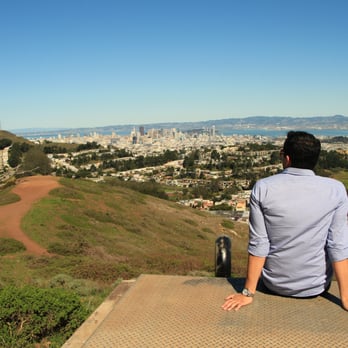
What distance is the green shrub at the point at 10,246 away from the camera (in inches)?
447

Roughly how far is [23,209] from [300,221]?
1604 cm

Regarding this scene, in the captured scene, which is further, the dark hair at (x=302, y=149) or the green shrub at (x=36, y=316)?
the green shrub at (x=36, y=316)

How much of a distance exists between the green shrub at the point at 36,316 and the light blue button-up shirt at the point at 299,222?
2.84m

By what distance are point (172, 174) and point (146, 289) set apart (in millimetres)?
87445

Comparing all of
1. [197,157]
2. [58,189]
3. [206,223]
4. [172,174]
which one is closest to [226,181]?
[172,174]

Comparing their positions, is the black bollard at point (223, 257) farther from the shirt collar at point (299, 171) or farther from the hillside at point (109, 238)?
the hillside at point (109, 238)

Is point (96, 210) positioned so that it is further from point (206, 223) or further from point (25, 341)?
point (25, 341)

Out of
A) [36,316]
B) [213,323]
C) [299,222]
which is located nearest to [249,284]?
[213,323]

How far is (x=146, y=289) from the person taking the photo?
11.5 ft

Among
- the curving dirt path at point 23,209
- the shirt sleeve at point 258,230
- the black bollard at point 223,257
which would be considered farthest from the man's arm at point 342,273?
the curving dirt path at point 23,209

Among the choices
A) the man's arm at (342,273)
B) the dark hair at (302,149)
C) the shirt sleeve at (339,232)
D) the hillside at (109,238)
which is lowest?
the hillside at (109,238)

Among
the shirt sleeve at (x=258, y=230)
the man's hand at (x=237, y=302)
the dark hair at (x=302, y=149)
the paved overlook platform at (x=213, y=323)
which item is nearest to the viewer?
the paved overlook platform at (x=213, y=323)

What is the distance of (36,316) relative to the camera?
4.34m

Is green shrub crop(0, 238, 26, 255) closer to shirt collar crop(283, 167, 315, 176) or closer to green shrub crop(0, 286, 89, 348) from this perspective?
green shrub crop(0, 286, 89, 348)
